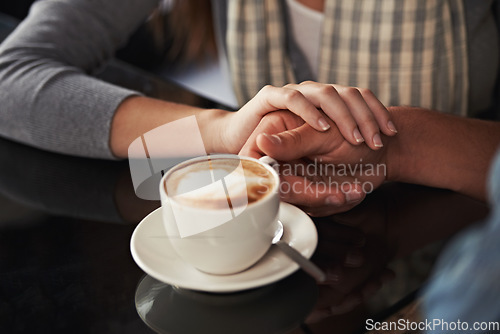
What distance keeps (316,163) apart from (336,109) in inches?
2.8

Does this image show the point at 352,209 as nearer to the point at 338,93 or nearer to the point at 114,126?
the point at 338,93

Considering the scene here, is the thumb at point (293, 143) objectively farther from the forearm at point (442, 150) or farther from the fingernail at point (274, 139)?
the forearm at point (442, 150)

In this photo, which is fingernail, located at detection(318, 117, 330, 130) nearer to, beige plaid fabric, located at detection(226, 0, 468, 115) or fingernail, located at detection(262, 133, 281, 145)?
fingernail, located at detection(262, 133, 281, 145)

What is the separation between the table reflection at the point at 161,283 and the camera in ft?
1.35

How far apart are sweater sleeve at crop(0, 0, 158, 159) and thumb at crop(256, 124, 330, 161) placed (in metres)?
0.27

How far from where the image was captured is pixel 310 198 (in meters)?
0.54

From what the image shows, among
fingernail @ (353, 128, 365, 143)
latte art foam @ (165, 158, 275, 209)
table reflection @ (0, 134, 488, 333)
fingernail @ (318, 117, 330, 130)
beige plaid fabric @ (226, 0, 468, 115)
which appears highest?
latte art foam @ (165, 158, 275, 209)

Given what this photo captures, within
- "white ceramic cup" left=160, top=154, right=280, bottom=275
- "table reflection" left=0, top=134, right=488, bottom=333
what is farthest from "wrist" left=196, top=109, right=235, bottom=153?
"white ceramic cup" left=160, top=154, right=280, bottom=275

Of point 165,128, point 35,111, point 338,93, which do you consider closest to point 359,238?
point 338,93

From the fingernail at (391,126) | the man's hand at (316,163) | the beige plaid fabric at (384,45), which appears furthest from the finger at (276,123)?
the beige plaid fabric at (384,45)

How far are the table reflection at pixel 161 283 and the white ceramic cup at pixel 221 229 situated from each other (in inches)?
1.6

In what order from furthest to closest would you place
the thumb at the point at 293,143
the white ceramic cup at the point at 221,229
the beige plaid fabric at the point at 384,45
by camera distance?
the beige plaid fabric at the point at 384,45 < the thumb at the point at 293,143 < the white ceramic cup at the point at 221,229

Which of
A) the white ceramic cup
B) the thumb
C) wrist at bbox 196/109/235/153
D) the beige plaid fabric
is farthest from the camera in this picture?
the beige plaid fabric

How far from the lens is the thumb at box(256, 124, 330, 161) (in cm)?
51
